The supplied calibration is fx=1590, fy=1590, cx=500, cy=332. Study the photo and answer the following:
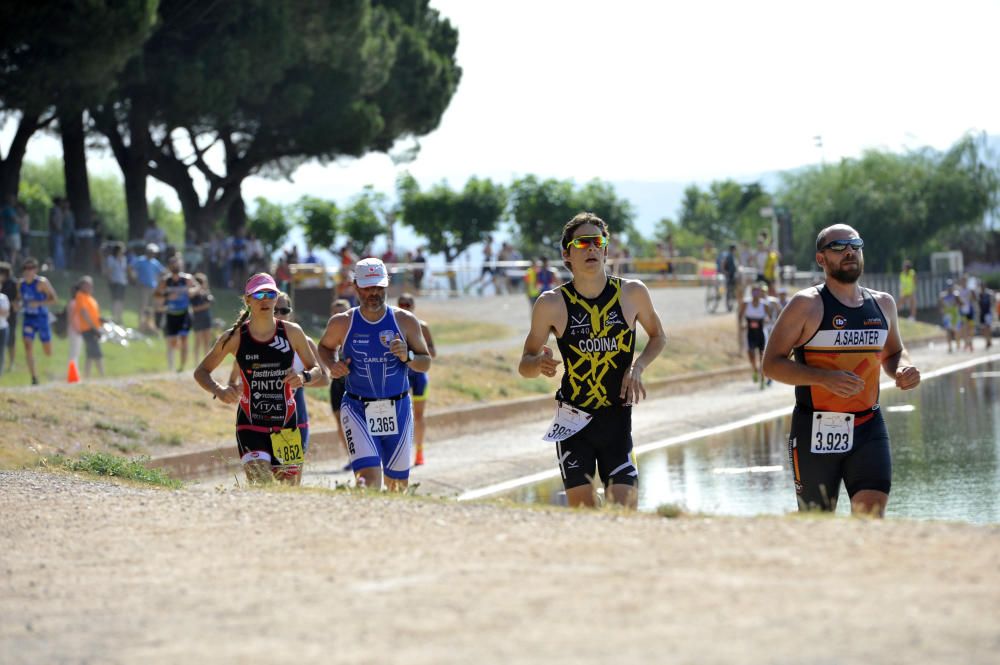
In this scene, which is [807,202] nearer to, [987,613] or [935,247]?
[935,247]

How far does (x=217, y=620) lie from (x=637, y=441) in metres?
14.1

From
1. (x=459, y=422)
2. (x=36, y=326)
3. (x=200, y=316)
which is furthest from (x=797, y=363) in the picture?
(x=200, y=316)

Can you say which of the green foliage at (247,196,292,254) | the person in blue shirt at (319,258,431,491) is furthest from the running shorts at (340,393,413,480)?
the green foliage at (247,196,292,254)

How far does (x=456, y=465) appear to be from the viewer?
17.5 m

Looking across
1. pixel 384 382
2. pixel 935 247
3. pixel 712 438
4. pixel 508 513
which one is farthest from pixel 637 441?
pixel 935 247

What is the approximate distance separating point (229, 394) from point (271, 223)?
109 meters

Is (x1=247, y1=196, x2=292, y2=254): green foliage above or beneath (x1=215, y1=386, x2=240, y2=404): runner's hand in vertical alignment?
above

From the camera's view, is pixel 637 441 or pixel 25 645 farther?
pixel 637 441

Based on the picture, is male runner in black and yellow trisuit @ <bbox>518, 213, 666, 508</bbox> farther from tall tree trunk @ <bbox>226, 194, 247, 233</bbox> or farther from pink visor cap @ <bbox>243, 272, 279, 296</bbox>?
tall tree trunk @ <bbox>226, 194, 247, 233</bbox>

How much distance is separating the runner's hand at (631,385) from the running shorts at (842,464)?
0.87m

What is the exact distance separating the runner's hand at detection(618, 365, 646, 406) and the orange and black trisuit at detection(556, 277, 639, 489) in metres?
0.07

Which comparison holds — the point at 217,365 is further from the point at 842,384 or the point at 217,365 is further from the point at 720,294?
the point at 720,294

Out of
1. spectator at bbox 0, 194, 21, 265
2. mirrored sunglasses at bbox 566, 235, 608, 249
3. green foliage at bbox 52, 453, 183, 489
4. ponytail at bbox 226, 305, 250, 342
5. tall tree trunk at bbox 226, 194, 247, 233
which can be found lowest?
green foliage at bbox 52, 453, 183, 489

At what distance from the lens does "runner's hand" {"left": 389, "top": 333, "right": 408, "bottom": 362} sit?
10.6m
